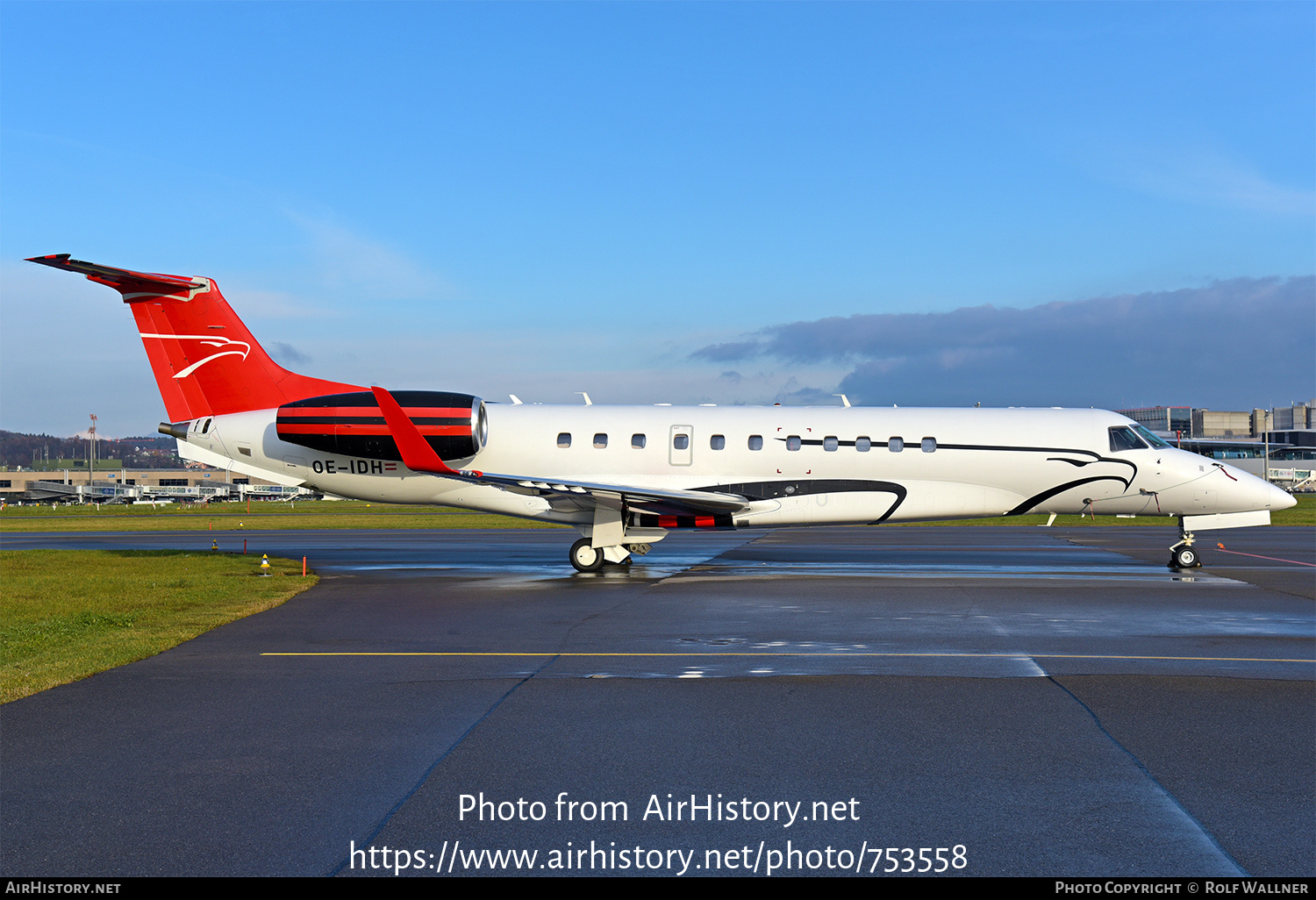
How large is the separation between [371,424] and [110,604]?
6.30 metres

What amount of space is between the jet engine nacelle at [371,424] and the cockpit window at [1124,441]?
13.2m

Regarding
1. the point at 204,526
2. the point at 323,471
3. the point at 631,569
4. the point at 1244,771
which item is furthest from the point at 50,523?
the point at 1244,771

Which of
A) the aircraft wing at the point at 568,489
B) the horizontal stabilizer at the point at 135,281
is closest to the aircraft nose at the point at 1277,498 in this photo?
the aircraft wing at the point at 568,489

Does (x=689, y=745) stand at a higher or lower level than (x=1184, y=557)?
higher

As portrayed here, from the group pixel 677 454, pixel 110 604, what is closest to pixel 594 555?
pixel 677 454

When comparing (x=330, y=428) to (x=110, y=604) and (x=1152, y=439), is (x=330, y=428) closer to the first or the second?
(x=110, y=604)

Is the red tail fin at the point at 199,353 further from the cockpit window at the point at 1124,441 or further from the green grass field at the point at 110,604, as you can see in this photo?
the cockpit window at the point at 1124,441

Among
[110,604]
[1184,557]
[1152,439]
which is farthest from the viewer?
[1152,439]

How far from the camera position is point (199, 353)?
832 inches

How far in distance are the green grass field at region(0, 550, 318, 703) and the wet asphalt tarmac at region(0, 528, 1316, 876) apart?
59 cm

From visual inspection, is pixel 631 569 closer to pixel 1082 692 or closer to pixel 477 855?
pixel 1082 692

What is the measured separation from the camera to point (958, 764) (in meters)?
6.50

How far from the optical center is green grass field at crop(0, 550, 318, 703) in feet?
33.3
